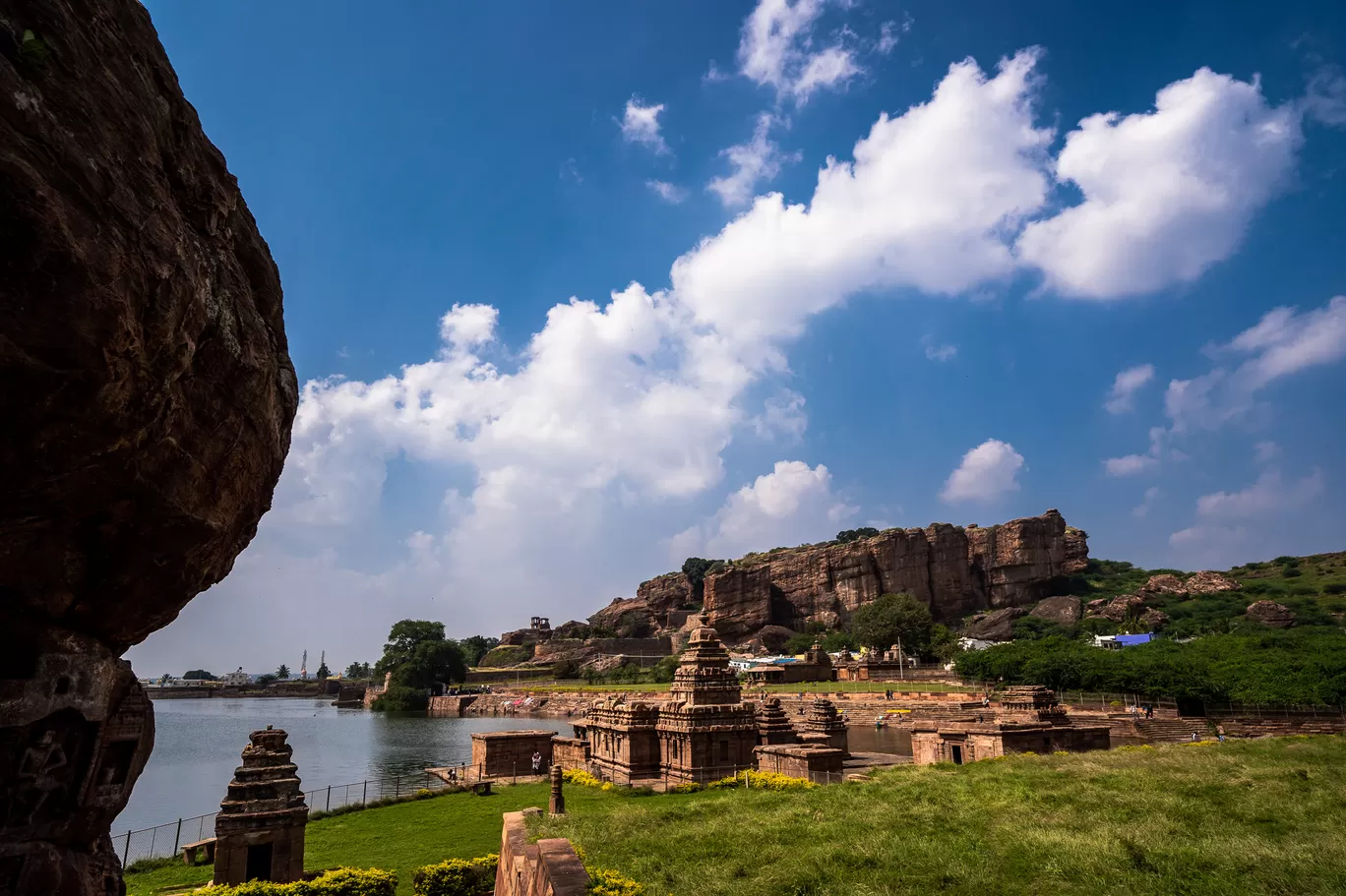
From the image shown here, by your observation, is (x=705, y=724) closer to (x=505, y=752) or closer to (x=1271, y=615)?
(x=505, y=752)

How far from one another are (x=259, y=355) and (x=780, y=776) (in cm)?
2084

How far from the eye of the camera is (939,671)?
198 ft

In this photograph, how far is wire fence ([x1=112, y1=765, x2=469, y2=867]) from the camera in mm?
19344

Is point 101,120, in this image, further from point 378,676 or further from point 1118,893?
point 378,676

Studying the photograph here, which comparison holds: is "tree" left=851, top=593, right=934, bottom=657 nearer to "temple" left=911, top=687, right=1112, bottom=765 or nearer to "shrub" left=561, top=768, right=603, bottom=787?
"temple" left=911, top=687, right=1112, bottom=765

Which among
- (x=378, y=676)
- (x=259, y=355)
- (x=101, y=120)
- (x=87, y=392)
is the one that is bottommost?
(x=378, y=676)

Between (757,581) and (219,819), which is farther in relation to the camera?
(757,581)

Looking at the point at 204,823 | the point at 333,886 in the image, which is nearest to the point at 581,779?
the point at 204,823

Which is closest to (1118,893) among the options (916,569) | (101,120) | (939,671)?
(101,120)

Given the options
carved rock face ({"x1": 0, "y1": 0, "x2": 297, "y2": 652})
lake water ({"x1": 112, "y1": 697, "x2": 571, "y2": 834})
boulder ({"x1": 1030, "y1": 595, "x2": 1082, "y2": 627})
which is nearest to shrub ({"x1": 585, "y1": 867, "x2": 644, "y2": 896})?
carved rock face ({"x1": 0, "y1": 0, "x2": 297, "y2": 652})

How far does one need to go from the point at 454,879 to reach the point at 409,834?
255 inches

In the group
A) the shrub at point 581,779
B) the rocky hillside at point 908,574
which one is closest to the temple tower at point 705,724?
the shrub at point 581,779

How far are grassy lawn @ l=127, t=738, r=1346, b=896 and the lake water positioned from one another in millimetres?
14512

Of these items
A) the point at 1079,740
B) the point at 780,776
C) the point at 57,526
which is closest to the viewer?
the point at 57,526
